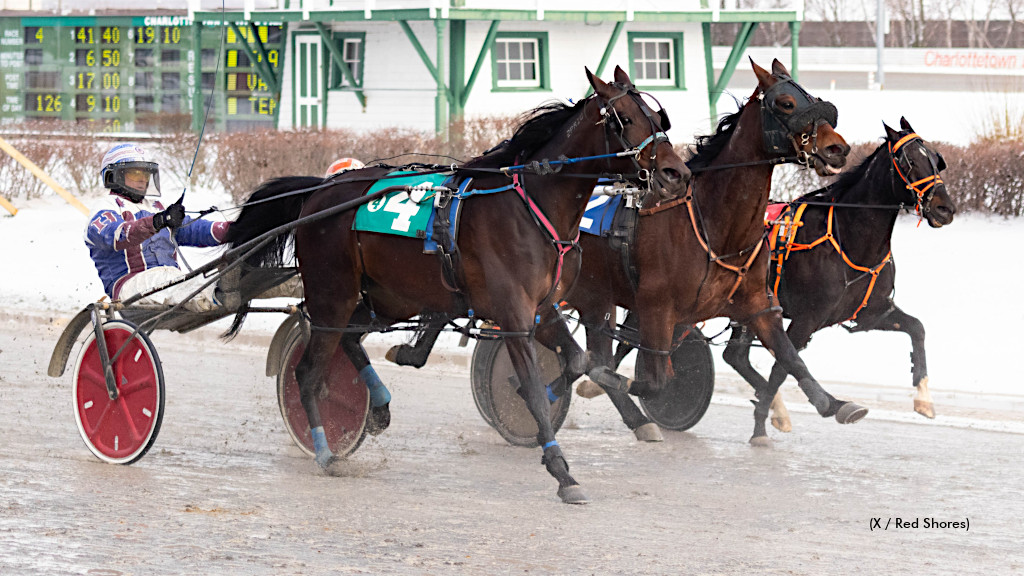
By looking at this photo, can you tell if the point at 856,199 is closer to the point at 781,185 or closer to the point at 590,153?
the point at 590,153

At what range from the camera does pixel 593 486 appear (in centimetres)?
664

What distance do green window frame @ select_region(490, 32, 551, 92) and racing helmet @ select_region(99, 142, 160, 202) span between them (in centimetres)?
1846

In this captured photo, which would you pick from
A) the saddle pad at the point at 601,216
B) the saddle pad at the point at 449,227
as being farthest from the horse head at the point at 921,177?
the saddle pad at the point at 449,227

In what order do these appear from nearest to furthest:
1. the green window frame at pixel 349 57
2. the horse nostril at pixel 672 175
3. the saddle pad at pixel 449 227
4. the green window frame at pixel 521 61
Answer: the horse nostril at pixel 672 175 < the saddle pad at pixel 449 227 < the green window frame at pixel 521 61 < the green window frame at pixel 349 57

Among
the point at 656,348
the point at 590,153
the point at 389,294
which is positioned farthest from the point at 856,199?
the point at 389,294

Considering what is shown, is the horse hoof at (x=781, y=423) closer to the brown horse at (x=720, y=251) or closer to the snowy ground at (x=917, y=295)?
the brown horse at (x=720, y=251)

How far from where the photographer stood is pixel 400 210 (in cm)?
674

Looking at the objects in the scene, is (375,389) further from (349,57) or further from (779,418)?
(349,57)

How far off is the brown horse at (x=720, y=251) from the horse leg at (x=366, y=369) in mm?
1030

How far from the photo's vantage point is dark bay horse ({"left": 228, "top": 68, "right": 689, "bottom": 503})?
6.16 meters

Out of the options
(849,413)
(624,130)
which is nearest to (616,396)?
(849,413)

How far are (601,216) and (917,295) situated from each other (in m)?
6.48

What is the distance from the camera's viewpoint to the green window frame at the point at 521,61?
25.6 metres

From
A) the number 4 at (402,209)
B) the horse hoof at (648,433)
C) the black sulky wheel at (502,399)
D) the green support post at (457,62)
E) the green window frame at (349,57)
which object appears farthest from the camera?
the green window frame at (349,57)
